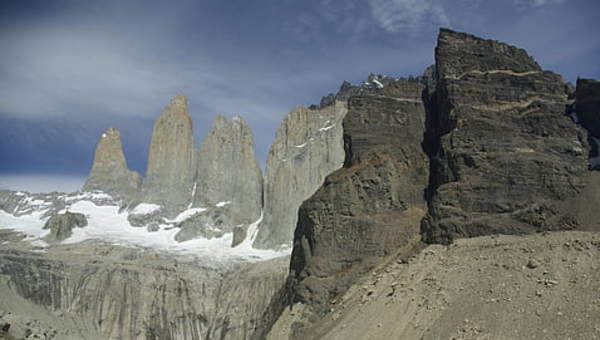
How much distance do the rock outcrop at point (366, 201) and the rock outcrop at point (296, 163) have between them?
58.6m

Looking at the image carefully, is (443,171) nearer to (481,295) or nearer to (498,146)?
(498,146)

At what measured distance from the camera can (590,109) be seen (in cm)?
4094

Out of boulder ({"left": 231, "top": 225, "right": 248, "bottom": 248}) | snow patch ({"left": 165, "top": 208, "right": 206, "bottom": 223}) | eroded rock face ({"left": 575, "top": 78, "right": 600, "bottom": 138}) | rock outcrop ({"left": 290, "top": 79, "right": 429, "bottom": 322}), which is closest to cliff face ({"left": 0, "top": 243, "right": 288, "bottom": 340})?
boulder ({"left": 231, "top": 225, "right": 248, "bottom": 248})

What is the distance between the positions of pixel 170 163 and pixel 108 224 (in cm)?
1516

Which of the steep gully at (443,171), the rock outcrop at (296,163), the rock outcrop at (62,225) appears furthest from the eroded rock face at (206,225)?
the steep gully at (443,171)

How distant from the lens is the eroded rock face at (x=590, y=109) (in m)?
40.9

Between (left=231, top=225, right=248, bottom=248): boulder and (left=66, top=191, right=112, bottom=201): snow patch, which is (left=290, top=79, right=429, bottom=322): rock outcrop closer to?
(left=231, top=225, right=248, bottom=248): boulder

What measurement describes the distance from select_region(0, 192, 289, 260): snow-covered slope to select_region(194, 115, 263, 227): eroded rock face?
343 centimetres

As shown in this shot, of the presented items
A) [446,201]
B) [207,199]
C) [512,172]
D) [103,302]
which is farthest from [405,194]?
[207,199]

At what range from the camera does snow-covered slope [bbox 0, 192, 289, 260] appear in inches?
4178

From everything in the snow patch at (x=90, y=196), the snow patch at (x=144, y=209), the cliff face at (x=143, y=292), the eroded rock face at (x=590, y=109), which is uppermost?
the snow patch at (x=90, y=196)

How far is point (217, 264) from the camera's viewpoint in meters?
99.2

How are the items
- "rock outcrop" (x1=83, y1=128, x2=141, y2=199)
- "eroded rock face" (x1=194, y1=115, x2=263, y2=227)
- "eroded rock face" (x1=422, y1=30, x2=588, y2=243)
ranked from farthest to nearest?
"rock outcrop" (x1=83, y1=128, x2=141, y2=199), "eroded rock face" (x1=194, y1=115, x2=263, y2=227), "eroded rock face" (x1=422, y1=30, x2=588, y2=243)

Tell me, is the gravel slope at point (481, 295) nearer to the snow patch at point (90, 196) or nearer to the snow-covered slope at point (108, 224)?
the snow-covered slope at point (108, 224)
